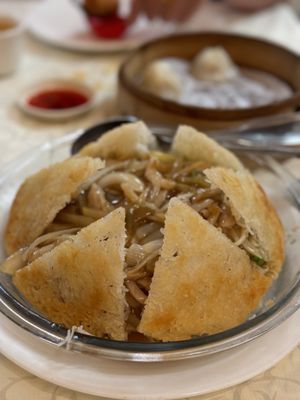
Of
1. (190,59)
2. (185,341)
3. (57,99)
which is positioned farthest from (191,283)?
(190,59)

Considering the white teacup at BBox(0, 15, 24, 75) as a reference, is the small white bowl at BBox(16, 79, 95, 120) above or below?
below

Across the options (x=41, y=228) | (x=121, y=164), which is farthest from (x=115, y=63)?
(x=41, y=228)

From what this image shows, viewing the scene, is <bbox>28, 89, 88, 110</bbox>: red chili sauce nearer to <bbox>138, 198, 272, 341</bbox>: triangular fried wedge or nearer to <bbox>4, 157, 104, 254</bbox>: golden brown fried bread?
<bbox>4, 157, 104, 254</bbox>: golden brown fried bread

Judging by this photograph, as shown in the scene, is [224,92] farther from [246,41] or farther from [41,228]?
[41,228]

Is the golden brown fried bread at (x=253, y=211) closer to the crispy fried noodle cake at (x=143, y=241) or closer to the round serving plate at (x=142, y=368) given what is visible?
the crispy fried noodle cake at (x=143, y=241)

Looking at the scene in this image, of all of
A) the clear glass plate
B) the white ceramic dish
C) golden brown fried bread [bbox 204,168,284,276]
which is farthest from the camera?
the white ceramic dish

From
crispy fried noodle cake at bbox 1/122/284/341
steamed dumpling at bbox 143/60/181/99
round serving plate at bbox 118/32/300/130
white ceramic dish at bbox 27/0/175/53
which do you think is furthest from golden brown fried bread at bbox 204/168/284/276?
white ceramic dish at bbox 27/0/175/53
